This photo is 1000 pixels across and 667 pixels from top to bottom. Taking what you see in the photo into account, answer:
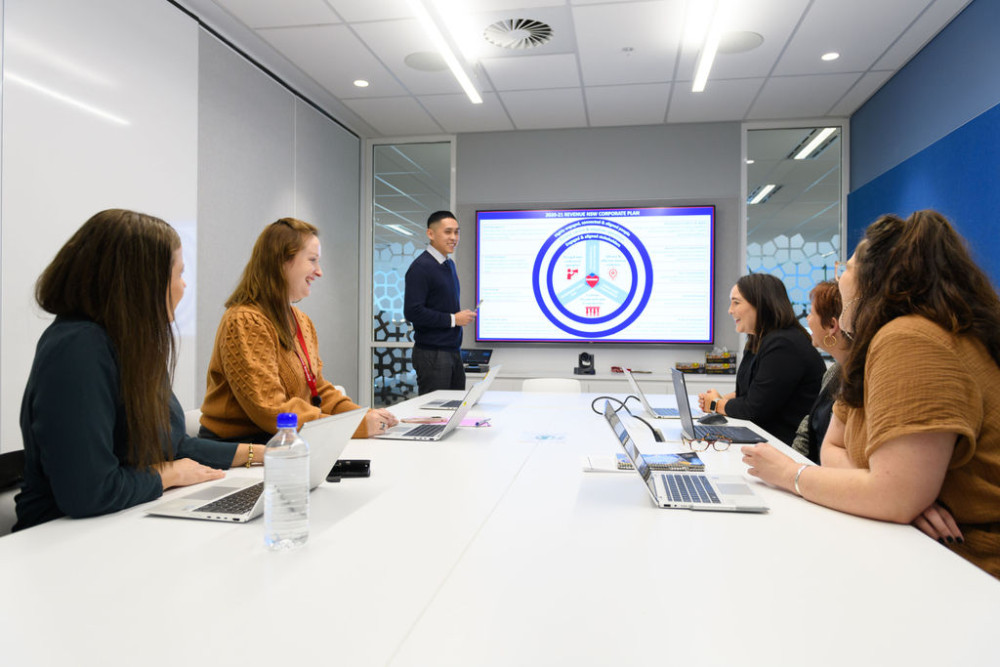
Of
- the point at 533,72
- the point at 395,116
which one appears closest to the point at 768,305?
the point at 533,72

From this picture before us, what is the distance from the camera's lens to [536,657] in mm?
766

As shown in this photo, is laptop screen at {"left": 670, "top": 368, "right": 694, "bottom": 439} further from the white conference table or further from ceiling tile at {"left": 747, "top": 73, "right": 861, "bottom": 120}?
ceiling tile at {"left": 747, "top": 73, "right": 861, "bottom": 120}

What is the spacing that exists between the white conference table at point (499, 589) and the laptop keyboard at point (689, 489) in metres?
0.05

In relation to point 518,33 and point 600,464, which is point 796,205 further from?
point 600,464

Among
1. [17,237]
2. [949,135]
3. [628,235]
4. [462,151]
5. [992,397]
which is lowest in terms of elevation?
[992,397]

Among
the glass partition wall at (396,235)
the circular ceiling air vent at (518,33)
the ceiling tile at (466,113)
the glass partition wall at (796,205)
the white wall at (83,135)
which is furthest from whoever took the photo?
the glass partition wall at (396,235)

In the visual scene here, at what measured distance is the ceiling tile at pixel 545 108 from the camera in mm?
4711

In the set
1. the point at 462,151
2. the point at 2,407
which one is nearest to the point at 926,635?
the point at 2,407

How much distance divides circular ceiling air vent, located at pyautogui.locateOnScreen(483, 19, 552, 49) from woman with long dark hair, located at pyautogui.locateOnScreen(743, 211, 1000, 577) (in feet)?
9.45

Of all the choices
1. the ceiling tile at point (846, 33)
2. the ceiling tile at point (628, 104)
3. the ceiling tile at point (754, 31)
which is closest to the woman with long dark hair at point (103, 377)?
the ceiling tile at point (754, 31)

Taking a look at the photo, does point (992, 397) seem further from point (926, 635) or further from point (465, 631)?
point (465, 631)

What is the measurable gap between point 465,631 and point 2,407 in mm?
2618

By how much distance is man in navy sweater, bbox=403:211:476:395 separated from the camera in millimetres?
4039

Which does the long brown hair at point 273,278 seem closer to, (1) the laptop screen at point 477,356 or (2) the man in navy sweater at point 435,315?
(2) the man in navy sweater at point 435,315
